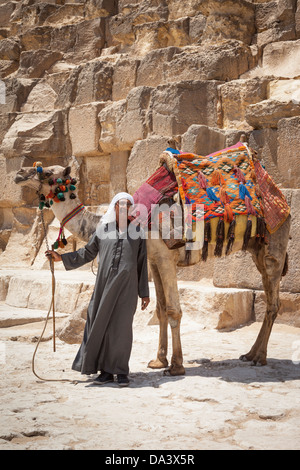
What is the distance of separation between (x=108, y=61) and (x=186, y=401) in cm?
974

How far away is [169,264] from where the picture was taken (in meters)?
4.97

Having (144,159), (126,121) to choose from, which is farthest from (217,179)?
(126,121)

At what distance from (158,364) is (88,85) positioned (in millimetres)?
7704

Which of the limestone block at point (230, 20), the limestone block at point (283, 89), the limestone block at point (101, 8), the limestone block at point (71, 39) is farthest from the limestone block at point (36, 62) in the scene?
the limestone block at point (283, 89)

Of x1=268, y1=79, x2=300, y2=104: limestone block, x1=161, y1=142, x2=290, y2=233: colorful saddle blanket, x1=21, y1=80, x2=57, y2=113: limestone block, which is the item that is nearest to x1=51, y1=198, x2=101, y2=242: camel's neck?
x1=161, y1=142, x2=290, y2=233: colorful saddle blanket

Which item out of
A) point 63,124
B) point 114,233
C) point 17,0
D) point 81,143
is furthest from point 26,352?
point 17,0

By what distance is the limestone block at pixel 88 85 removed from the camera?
11453mm

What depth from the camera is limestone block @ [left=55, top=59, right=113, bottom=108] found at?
37.6 feet

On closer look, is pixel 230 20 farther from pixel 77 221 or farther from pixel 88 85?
pixel 77 221

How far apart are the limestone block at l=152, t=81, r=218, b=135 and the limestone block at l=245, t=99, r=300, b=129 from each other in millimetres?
1859

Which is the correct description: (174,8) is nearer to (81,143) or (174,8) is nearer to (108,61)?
(108,61)

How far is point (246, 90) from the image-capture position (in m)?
8.90

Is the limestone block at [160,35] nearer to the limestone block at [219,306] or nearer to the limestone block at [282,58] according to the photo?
the limestone block at [282,58]

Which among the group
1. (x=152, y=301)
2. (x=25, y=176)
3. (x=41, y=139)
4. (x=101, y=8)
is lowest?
(x=152, y=301)
